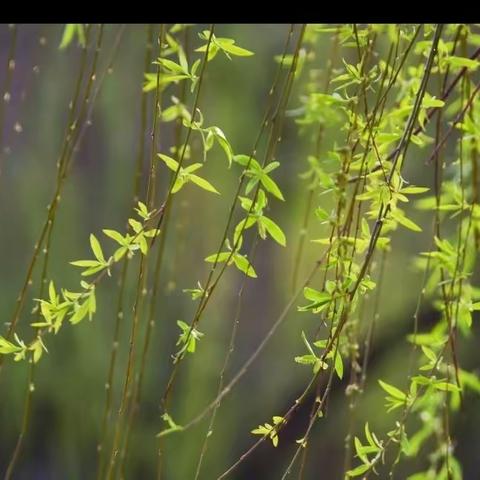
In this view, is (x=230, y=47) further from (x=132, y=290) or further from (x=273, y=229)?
(x=132, y=290)

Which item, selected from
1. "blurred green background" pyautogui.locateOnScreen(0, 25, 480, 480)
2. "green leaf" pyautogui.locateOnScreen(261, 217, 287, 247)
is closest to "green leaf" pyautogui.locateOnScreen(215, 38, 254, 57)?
"green leaf" pyautogui.locateOnScreen(261, 217, 287, 247)

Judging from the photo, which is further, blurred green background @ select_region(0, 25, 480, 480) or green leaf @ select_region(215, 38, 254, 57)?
blurred green background @ select_region(0, 25, 480, 480)

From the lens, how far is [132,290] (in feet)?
7.45

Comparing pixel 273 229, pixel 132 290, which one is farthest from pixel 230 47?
pixel 132 290

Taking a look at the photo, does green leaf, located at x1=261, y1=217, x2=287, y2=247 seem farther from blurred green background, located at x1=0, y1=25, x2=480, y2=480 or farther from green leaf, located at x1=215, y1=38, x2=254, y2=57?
blurred green background, located at x1=0, y1=25, x2=480, y2=480

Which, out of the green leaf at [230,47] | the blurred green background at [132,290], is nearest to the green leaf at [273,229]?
the green leaf at [230,47]

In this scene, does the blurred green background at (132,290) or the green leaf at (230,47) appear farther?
the blurred green background at (132,290)

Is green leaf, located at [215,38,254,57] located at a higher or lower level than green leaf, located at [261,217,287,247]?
higher

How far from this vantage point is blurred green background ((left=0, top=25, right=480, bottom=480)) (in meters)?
2.27

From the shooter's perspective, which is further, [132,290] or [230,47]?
[132,290]

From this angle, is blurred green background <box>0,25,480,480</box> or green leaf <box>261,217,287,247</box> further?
blurred green background <box>0,25,480,480</box>

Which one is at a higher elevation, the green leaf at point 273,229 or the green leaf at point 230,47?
the green leaf at point 230,47

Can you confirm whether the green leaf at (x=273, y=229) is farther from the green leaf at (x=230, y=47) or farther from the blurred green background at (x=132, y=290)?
the blurred green background at (x=132, y=290)

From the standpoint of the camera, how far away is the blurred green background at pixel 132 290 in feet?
7.45
